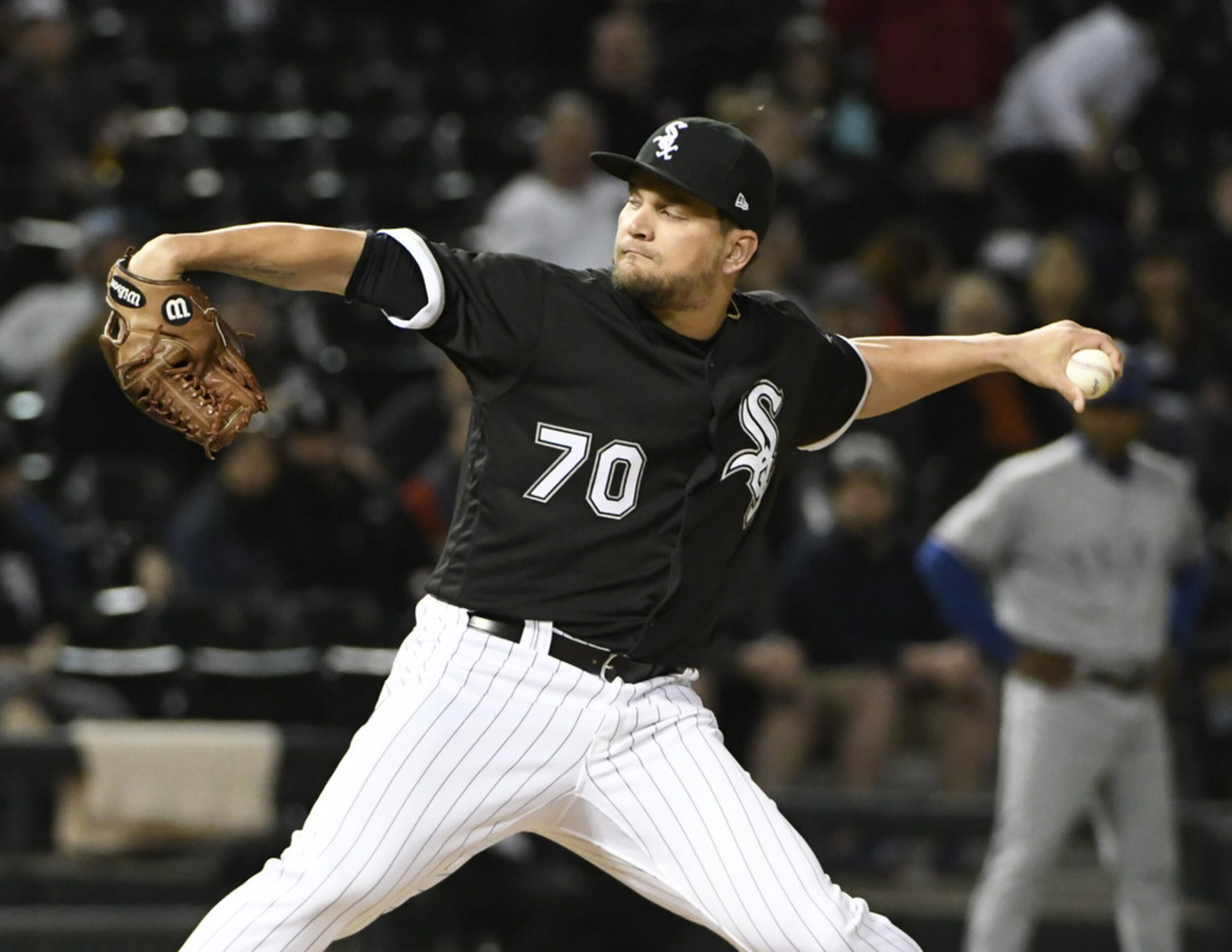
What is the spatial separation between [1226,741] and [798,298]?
2582 millimetres

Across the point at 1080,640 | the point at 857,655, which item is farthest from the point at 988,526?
the point at 857,655

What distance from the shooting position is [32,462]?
25.4 ft

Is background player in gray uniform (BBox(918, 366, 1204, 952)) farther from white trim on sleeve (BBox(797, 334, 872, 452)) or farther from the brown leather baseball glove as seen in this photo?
the brown leather baseball glove

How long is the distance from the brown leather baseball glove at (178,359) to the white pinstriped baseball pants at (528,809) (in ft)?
1.72

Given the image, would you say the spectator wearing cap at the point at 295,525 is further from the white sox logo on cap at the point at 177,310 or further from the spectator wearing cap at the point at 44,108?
the white sox logo on cap at the point at 177,310

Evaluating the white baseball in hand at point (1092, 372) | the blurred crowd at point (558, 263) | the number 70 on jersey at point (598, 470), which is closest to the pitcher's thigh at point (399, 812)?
the number 70 on jersey at point (598, 470)

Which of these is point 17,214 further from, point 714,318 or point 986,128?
point 714,318

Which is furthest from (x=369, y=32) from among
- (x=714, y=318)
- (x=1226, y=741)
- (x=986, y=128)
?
(x=714, y=318)

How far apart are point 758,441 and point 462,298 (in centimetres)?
62

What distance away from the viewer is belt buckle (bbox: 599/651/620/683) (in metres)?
3.51

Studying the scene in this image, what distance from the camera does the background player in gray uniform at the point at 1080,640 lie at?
5816 millimetres

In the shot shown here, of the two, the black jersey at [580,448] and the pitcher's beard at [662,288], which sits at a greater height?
the pitcher's beard at [662,288]

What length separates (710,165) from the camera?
11.6ft

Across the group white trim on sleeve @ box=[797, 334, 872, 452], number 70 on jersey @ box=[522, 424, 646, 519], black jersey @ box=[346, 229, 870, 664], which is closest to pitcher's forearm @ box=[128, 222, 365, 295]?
black jersey @ box=[346, 229, 870, 664]
